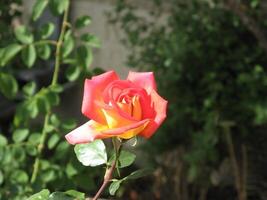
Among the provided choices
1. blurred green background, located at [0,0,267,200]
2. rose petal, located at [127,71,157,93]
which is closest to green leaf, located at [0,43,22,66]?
rose petal, located at [127,71,157,93]

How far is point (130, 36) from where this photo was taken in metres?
3.79

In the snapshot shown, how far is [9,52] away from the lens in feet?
6.31

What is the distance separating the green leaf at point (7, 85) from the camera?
6.37 ft

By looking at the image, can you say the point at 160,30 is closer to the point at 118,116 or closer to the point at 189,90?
the point at 189,90

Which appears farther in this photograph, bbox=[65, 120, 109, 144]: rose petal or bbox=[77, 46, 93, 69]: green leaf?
bbox=[77, 46, 93, 69]: green leaf

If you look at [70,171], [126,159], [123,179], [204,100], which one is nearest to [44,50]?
[70,171]

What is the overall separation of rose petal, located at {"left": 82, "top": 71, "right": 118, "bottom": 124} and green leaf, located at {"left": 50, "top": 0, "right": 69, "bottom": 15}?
951 millimetres

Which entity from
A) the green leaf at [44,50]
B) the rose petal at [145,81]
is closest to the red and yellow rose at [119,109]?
the rose petal at [145,81]

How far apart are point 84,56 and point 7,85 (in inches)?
9.8

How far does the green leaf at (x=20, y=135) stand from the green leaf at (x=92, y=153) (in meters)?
0.81

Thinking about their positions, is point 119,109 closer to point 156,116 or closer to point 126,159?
point 156,116

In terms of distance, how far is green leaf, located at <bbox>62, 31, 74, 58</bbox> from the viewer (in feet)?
6.35

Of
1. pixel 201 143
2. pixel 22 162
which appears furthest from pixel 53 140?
pixel 201 143

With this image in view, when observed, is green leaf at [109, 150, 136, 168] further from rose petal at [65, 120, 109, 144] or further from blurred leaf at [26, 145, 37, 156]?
blurred leaf at [26, 145, 37, 156]
